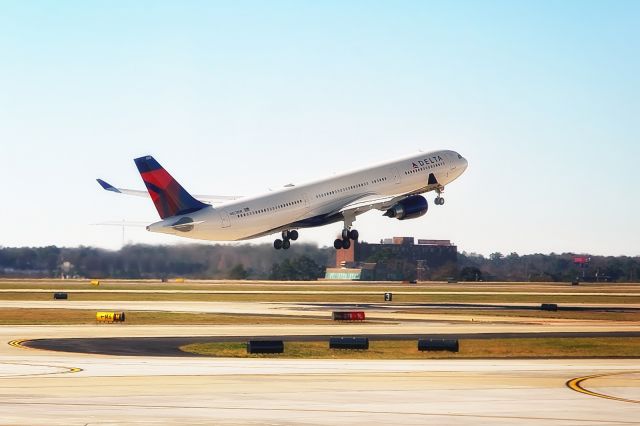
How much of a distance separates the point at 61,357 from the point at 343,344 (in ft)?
45.0

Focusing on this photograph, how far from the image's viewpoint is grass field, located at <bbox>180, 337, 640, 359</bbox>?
53125 millimetres

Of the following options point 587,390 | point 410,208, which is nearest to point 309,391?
point 587,390

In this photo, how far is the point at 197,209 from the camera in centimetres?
10031

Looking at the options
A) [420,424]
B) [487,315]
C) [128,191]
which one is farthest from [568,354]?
[128,191]

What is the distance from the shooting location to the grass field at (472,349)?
53.1 meters

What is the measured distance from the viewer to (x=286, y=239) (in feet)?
382

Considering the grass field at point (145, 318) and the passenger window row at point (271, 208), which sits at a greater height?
the passenger window row at point (271, 208)

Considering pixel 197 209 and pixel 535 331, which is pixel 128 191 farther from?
pixel 535 331

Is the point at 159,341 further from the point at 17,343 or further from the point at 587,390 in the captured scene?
the point at 587,390

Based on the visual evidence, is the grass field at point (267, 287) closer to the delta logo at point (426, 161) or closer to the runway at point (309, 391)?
the delta logo at point (426, 161)

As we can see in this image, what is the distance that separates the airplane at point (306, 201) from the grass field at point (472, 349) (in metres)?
41.8

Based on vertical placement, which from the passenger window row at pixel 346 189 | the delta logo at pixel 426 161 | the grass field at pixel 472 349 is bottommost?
the grass field at pixel 472 349

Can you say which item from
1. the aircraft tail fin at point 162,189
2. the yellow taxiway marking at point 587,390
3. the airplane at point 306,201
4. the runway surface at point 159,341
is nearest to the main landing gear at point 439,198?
the airplane at point 306,201

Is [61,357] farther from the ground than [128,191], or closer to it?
closer to it
